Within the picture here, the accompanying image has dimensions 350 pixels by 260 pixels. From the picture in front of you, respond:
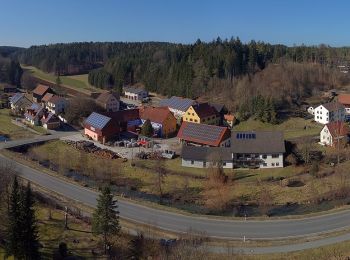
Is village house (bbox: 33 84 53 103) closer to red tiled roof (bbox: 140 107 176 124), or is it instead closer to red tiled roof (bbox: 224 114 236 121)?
red tiled roof (bbox: 140 107 176 124)

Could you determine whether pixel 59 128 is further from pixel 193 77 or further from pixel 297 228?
pixel 297 228

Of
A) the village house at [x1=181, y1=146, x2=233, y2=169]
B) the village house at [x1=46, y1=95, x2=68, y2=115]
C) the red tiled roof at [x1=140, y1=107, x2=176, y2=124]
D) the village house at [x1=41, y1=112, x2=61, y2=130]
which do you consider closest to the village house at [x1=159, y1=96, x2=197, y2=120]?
the red tiled roof at [x1=140, y1=107, x2=176, y2=124]


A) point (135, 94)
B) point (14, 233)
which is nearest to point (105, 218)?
point (14, 233)

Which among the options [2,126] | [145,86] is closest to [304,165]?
[2,126]

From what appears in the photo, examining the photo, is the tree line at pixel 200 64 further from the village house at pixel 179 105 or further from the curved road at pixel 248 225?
the curved road at pixel 248 225

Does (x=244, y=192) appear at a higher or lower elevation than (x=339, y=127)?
lower
